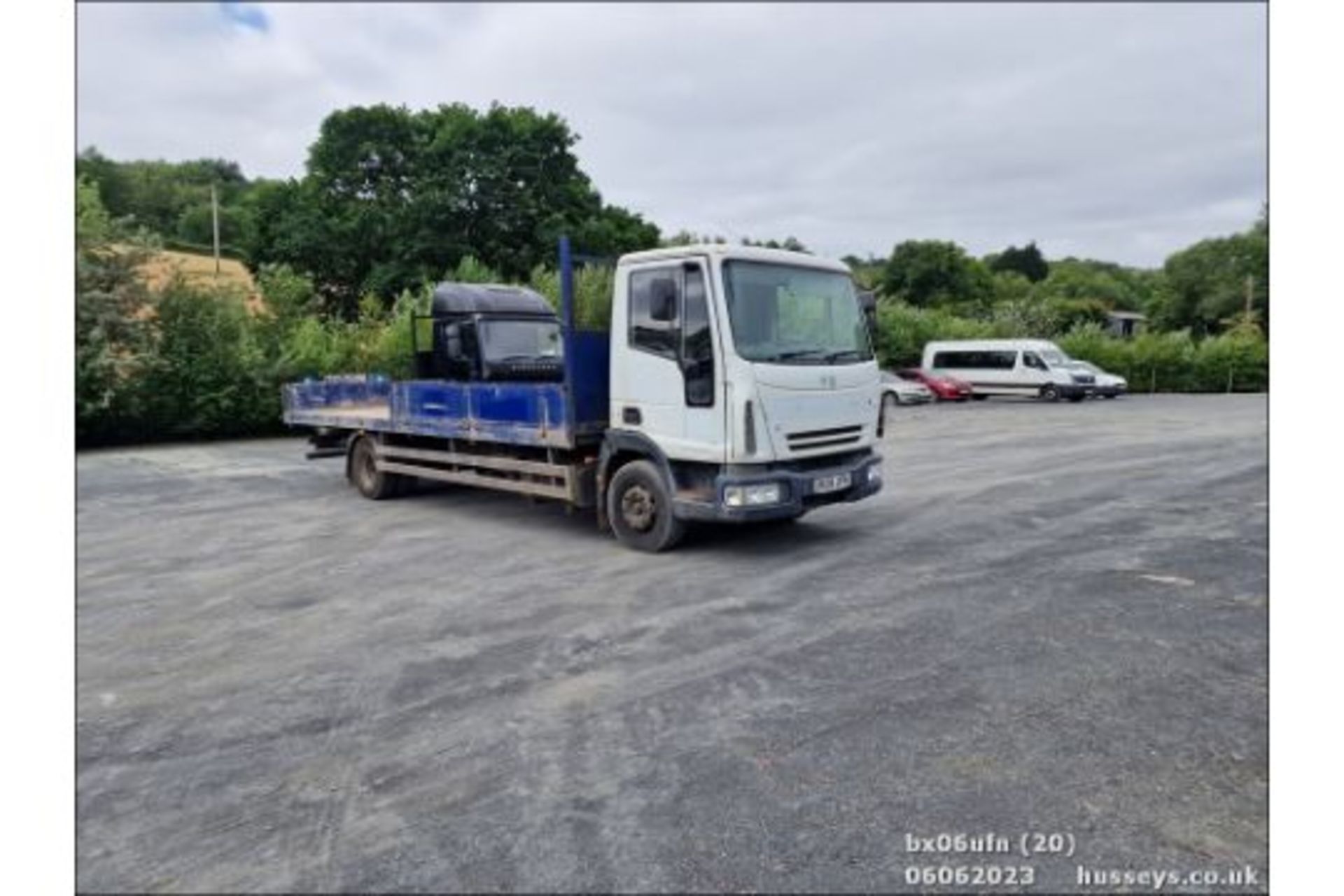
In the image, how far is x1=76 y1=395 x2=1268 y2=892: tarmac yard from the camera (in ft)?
10.0

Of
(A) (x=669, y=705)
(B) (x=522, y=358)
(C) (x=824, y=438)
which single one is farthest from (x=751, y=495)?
(B) (x=522, y=358)

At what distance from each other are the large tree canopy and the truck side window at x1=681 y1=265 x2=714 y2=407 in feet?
88.8

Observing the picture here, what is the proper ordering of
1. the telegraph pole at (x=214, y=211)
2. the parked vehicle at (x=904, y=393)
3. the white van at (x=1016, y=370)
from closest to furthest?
the parked vehicle at (x=904, y=393)
the white van at (x=1016, y=370)
the telegraph pole at (x=214, y=211)

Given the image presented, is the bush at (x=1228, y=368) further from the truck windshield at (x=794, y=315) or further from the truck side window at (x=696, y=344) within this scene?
the truck side window at (x=696, y=344)

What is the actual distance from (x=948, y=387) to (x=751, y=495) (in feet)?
84.2

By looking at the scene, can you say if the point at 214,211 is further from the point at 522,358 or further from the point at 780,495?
the point at 780,495

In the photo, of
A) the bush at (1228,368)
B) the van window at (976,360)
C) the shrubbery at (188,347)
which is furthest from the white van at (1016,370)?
the shrubbery at (188,347)

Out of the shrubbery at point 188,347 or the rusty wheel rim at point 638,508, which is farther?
the shrubbery at point 188,347

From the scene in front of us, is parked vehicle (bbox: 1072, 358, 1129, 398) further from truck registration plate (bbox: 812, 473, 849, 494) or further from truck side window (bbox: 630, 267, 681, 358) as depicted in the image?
truck side window (bbox: 630, 267, 681, 358)

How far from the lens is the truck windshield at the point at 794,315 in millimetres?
6770

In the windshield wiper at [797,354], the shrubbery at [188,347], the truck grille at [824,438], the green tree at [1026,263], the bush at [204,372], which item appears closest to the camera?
the windshield wiper at [797,354]

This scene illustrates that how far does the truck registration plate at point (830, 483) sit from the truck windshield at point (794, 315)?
99 cm

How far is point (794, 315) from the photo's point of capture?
23.4 feet

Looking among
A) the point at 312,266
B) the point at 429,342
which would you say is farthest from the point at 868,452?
the point at 312,266
